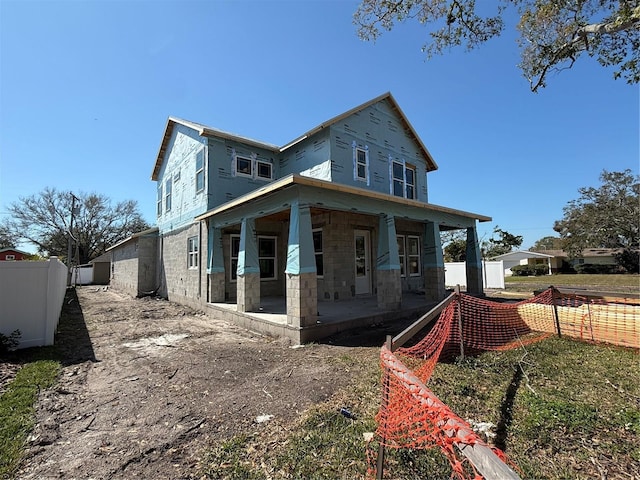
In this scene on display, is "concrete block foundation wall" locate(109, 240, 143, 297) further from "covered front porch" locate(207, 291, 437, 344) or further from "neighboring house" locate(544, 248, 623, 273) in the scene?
"neighboring house" locate(544, 248, 623, 273)

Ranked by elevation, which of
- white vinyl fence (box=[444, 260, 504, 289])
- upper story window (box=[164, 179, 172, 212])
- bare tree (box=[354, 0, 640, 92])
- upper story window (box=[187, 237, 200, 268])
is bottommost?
white vinyl fence (box=[444, 260, 504, 289])

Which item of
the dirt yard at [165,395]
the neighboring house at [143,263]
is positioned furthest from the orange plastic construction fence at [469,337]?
the neighboring house at [143,263]

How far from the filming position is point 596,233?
35094mm

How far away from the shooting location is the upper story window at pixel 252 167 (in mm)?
11586

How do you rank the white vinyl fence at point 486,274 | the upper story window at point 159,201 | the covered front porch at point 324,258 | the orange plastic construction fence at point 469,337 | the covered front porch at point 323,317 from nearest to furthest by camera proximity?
the orange plastic construction fence at point 469,337
the covered front porch at point 323,317
the covered front porch at point 324,258
the upper story window at point 159,201
the white vinyl fence at point 486,274

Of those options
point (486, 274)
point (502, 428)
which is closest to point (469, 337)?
point (502, 428)

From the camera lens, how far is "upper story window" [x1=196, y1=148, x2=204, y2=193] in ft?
36.9

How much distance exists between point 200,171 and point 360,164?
6.17 metres

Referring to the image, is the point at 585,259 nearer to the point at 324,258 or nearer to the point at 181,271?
the point at 324,258

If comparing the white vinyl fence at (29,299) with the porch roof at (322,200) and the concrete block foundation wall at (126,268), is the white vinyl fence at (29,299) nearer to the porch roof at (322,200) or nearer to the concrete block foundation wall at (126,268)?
the porch roof at (322,200)

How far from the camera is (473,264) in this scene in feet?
40.0

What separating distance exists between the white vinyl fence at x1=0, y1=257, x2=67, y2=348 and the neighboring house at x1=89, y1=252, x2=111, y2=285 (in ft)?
91.0

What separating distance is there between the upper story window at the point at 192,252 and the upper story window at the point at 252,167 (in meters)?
3.19

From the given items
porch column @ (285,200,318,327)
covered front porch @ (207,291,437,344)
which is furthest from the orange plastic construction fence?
porch column @ (285,200,318,327)
